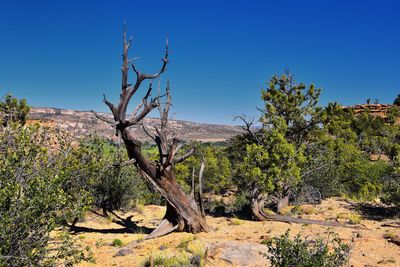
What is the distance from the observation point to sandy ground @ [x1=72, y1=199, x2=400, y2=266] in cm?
Answer: 867

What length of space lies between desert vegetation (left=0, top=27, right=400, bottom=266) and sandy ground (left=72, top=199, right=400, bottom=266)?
0.15 metres

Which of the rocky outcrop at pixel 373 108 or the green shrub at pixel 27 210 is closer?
the green shrub at pixel 27 210

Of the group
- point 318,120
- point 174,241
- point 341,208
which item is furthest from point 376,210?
point 174,241

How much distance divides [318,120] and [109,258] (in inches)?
547

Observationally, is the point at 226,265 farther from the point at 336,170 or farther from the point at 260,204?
the point at 336,170

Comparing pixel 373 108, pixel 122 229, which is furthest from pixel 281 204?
pixel 373 108

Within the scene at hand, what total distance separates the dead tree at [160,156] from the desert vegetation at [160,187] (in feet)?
0.10

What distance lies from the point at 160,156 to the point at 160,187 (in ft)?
3.20

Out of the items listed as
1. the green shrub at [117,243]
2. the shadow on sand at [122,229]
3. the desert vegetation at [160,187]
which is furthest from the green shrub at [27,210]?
the shadow on sand at [122,229]

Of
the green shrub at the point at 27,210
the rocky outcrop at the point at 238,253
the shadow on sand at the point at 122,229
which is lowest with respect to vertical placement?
the shadow on sand at the point at 122,229

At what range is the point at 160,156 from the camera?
10.6m

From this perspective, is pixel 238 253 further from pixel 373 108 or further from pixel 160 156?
pixel 373 108

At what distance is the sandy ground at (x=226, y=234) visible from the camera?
28.5 feet

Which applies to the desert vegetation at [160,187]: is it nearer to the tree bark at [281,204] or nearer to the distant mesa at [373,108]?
the tree bark at [281,204]
